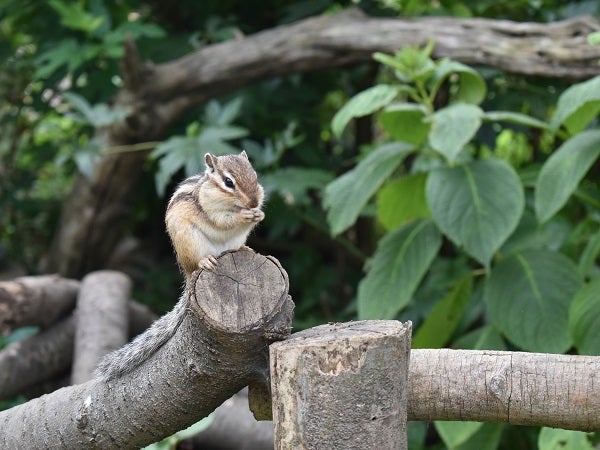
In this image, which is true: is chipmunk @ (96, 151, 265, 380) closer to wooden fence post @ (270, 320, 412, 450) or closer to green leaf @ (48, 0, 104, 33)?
wooden fence post @ (270, 320, 412, 450)

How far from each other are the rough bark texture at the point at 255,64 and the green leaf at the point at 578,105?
0.73 metres

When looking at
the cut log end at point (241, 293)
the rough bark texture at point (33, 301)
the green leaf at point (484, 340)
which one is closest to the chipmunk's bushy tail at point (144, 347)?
the cut log end at point (241, 293)

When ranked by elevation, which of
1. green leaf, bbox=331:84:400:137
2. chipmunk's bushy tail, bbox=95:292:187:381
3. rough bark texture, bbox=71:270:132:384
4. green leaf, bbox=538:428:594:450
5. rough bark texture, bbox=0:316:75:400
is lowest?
rough bark texture, bbox=0:316:75:400

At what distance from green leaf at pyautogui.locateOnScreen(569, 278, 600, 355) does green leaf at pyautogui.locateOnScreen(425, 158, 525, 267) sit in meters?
0.30

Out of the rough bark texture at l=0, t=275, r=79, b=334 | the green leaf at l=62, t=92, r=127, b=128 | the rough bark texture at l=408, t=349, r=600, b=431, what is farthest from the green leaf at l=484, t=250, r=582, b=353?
the green leaf at l=62, t=92, r=127, b=128

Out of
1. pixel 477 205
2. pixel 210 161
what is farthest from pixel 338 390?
pixel 477 205

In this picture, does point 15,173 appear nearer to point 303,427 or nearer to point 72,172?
point 72,172

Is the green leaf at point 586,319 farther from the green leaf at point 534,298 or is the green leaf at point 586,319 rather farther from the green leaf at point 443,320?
the green leaf at point 443,320

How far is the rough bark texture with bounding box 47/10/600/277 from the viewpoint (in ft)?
13.0

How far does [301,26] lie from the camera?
179 inches

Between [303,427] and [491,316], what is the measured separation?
1.62m

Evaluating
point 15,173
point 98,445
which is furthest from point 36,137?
point 98,445

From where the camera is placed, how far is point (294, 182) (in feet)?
14.1

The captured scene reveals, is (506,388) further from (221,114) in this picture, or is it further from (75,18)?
(75,18)
